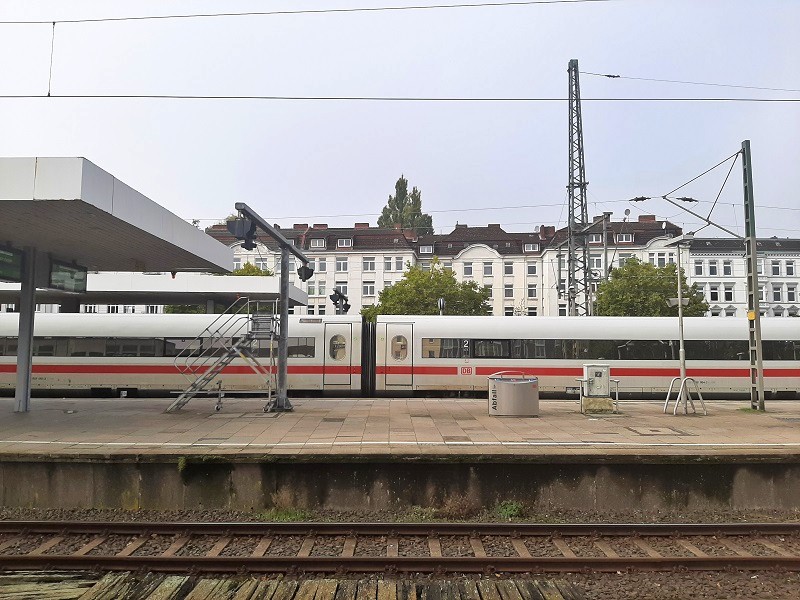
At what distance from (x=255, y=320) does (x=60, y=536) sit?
9.49m

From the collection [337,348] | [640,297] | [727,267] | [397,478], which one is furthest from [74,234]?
[727,267]

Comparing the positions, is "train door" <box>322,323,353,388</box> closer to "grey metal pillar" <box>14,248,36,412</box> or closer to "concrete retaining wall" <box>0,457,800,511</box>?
"grey metal pillar" <box>14,248,36,412</box>

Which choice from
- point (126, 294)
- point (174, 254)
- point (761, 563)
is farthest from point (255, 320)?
point (126, 294)

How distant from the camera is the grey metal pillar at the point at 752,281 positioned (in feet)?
56.9

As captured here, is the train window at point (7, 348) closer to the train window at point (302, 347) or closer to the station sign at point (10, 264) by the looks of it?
the station sign at point (10, 264)

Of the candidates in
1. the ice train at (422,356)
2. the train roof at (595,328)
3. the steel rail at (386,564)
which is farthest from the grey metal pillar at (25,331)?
the train roof at (595,328)

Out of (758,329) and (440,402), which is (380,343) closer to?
(440,402)

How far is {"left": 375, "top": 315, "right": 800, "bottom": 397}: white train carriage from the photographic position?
22125 millimetres

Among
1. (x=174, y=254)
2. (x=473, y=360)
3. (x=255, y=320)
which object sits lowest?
(x=473, y=360)

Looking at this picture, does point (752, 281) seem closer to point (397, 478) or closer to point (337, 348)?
point (397, 478)

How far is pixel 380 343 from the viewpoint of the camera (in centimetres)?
2220

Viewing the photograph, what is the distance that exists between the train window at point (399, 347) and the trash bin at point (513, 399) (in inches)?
263

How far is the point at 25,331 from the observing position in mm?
15734

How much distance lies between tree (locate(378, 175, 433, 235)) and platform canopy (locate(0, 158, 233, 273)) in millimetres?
57848
